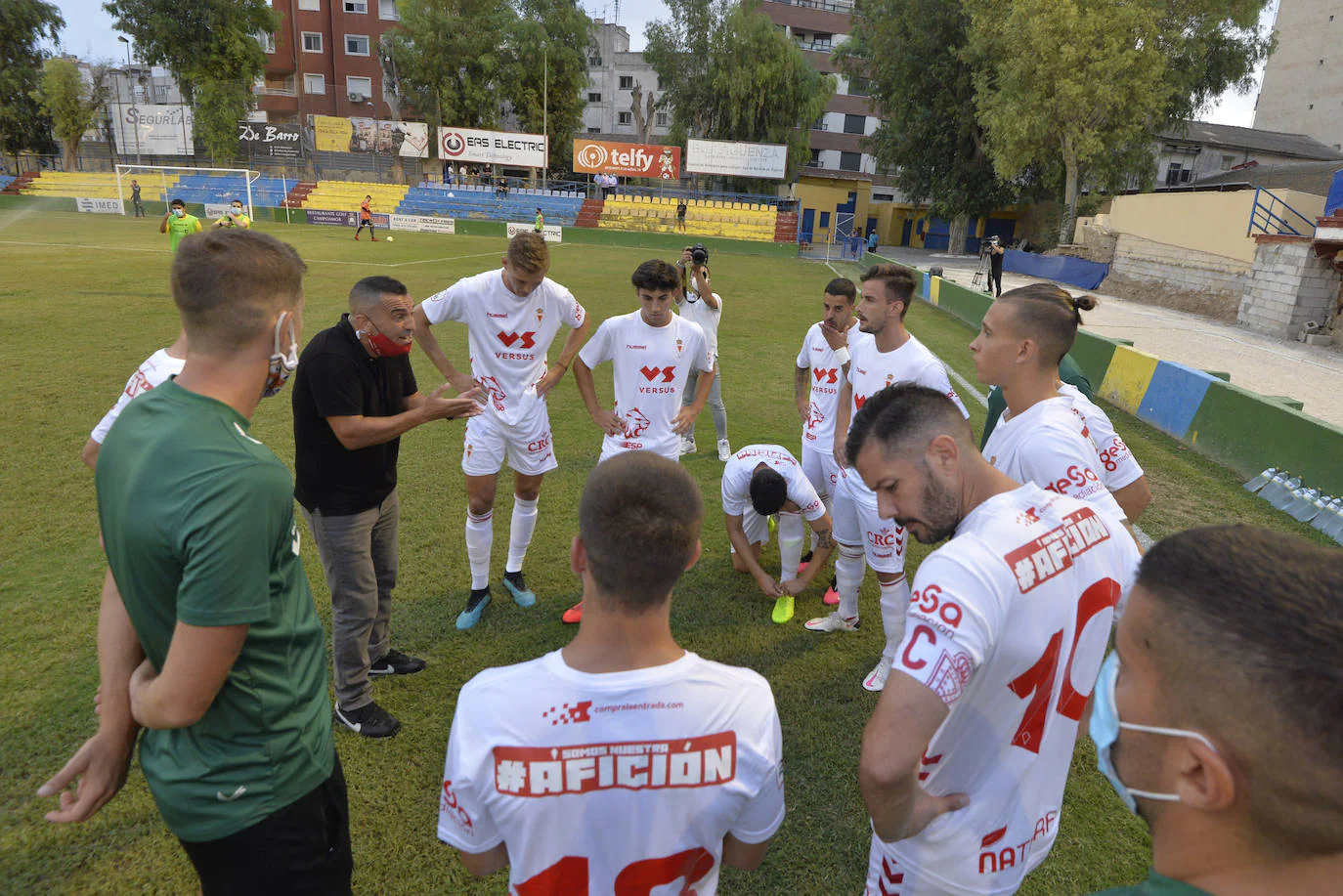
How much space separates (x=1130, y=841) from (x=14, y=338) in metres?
16.5

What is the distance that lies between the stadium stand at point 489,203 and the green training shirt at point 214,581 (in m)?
44.1

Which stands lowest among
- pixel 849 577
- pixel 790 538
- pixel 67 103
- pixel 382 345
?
pixel 849 577

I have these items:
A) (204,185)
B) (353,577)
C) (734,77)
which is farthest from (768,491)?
(204,185)

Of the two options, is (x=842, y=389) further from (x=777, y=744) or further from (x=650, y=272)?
(x=777, y=744)

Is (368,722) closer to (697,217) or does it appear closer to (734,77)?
(697,217)

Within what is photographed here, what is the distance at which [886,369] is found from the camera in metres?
4.88

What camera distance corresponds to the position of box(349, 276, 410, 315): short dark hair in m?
3.58

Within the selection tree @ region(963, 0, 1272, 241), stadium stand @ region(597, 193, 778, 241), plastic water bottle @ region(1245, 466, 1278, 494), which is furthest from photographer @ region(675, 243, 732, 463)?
stadium stand @ region(597, 193, 778, 241)

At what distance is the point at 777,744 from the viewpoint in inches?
66.8

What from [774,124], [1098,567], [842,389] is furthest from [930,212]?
[1098,567]

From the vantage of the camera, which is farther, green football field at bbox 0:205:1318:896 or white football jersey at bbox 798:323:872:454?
white football jersey at bbox 798:323:872:454

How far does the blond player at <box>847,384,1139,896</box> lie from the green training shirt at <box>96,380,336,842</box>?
1620mm

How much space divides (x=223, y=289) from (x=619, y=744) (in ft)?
5.21

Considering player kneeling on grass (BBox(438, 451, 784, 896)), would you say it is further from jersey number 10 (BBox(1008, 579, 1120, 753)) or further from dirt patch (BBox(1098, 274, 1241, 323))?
dirt patch (BBox(1098, 274, 1241, 323))
